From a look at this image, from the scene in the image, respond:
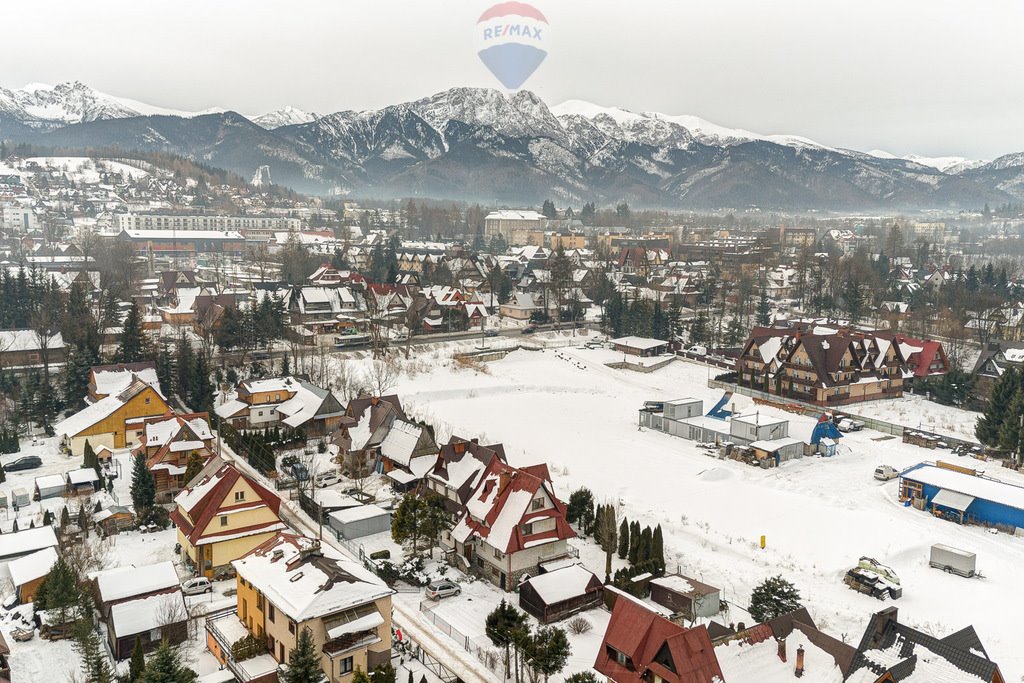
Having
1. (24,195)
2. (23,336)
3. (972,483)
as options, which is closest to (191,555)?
(972,483)

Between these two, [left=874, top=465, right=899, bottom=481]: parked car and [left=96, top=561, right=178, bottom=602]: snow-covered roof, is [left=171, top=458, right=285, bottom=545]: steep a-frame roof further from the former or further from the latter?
[left=874, top=465, right=899, bottom=481]: parked car

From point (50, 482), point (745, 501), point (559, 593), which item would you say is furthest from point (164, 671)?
point (745, 501)

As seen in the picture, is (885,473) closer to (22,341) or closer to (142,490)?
(142,490)

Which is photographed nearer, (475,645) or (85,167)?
(475,645)

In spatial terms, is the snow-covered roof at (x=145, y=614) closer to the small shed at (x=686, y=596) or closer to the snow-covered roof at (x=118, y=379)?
the small shed at (x=686, y=596)

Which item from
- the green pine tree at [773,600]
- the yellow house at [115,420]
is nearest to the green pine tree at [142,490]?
the yellow house at [115,420]

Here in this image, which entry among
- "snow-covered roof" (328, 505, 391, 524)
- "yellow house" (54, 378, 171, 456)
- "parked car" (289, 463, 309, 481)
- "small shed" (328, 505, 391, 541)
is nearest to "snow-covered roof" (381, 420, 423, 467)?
"parked car" (289, 463, 309, 481)

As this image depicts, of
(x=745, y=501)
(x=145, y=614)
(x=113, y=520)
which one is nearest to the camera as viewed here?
(x=145, y=614)

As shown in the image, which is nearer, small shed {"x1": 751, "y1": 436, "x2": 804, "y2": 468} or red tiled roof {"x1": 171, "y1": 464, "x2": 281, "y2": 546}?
red tiled roof {"x1": 171, "y1": 464, "x2": 281, "y2": 546}
